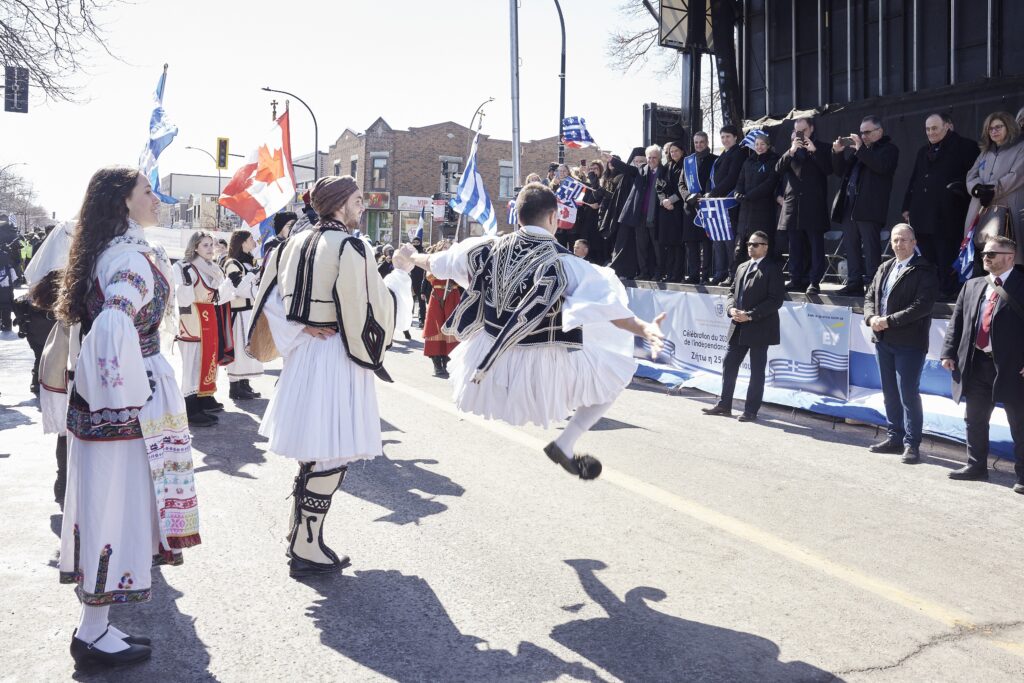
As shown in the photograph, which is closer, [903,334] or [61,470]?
[61,470]

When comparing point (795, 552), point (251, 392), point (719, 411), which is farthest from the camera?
point (251, 392)

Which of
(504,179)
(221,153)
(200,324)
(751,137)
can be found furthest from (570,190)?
(504,179)

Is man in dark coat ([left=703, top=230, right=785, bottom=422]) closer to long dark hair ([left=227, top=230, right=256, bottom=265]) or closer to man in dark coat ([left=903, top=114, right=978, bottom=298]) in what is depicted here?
man in dark coat ([left=903, top=114, right=978, bottom=298])

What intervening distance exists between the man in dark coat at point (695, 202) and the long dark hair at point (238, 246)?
236 inches

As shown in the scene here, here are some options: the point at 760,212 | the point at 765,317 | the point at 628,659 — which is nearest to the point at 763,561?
the point at 628,659

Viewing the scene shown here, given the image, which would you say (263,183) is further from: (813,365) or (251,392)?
(813,365)

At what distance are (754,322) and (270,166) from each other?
6.34 metres

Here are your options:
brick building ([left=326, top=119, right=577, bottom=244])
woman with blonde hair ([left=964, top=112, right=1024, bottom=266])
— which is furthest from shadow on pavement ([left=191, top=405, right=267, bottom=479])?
brick building ([left=326, top=119, right=577, bottom=244])

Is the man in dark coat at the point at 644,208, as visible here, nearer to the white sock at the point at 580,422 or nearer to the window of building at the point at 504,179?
the white sock at the point at 580,422

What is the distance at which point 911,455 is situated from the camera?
780 cm

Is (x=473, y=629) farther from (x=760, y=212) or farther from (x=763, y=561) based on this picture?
(x=760, y=212)

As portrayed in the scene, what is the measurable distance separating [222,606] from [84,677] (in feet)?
2.56

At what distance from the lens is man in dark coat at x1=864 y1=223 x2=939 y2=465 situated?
26.2ft

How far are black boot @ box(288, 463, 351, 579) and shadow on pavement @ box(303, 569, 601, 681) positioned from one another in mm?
82
